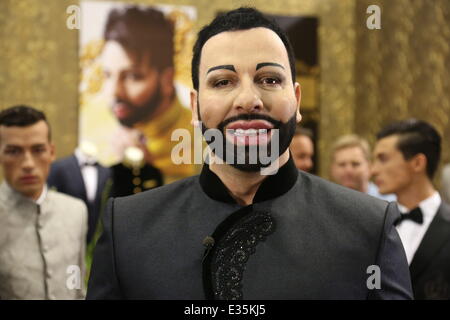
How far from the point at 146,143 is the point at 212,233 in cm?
441

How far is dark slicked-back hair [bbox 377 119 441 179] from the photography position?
2896 mm

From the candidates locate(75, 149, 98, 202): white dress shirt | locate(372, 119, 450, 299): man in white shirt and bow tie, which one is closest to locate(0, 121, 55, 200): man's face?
locate(372, 119, 450, 299): man in white shirt and bow tie

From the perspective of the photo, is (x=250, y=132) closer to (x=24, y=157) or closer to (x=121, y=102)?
(x=24, y=157)

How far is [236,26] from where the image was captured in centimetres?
121

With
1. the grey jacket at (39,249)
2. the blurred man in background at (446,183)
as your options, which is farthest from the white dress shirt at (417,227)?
the blurred man in background at (446,183)

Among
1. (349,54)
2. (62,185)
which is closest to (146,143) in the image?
(62,185)

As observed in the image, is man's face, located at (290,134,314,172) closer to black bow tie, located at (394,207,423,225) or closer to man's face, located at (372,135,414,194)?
man's face, located at (372,135,414,194)

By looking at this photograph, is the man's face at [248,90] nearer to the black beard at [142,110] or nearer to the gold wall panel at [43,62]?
the gold wall panel at [43,62]

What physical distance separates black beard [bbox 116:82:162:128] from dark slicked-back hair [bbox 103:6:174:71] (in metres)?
0.27

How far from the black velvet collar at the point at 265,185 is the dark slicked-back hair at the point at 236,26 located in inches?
7.4

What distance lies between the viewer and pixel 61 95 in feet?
18.2

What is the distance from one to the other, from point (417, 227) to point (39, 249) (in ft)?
5.15

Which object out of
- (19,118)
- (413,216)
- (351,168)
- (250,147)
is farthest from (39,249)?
(351,168)

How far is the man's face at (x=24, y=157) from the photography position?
2336 millimetres
